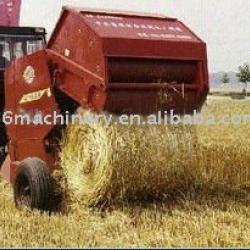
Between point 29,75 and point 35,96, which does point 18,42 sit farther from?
point 35,96

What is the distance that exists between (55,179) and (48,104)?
78 cm

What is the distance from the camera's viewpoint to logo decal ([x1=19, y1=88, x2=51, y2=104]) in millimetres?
6073

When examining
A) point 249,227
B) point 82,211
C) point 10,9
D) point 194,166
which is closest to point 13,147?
point 82,211

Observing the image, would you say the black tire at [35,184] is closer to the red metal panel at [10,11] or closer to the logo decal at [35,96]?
the logo decal at [35,96]

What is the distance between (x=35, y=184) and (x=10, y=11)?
10.0m

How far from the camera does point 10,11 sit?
48.8 feet

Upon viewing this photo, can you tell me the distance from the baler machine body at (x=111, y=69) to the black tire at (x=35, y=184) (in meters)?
0.28

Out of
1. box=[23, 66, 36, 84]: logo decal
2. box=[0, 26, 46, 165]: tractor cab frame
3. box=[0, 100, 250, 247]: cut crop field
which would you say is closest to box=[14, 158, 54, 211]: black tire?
box=[0, 100, 250, 247]: cut crop field

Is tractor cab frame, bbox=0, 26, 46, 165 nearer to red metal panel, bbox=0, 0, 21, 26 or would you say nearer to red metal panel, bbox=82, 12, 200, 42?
red metal panel, bbox=82, 12, 200, 42

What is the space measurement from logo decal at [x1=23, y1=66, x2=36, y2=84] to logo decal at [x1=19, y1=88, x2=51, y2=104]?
0.15 meters

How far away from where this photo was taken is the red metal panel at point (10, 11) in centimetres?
1484

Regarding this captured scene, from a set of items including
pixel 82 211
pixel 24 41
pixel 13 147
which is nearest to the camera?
pixel 82 211

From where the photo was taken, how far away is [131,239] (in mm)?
4703

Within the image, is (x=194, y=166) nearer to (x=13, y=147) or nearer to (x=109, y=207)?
(x=109, y=207)
